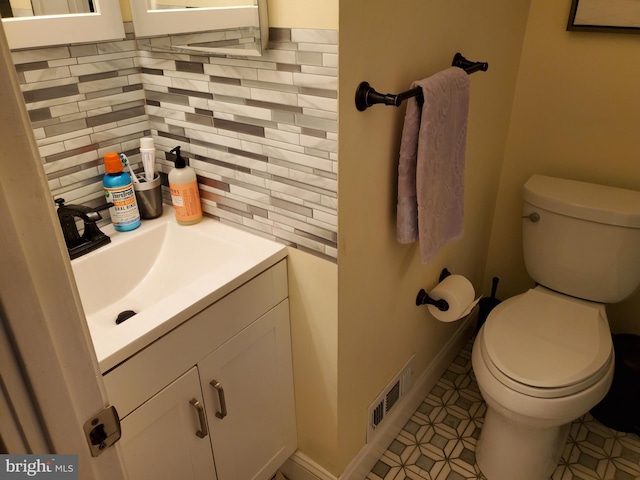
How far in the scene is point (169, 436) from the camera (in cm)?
112

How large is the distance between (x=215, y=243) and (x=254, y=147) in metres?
→ 0.28

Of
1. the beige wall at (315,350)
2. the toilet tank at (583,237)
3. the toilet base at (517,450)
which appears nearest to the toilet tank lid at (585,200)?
the toilet tank at (583,237)

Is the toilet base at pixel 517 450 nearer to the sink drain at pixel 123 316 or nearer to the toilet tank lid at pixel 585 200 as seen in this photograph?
the toilet tank lid at pixel 585 200

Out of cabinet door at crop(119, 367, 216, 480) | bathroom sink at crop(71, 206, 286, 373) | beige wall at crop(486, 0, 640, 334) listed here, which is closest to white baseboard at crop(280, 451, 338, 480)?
cabinet door at crop(119, 367, 216, 480)

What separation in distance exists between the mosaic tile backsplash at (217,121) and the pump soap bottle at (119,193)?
0.17 ft

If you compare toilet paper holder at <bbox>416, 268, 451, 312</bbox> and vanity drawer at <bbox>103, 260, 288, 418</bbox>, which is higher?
vanity drawer at <bbox>103, 260, 288, 418</bbox>

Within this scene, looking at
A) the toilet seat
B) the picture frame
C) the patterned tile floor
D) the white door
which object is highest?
the picture frame

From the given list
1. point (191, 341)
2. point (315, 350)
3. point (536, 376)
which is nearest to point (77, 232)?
point (191, 341)

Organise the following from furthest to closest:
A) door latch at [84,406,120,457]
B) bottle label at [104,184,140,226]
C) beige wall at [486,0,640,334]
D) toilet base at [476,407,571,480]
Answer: beige wall at [486,0,640,334], toilet base at [476,407,571,480], bottle label at [104,184,140,226], door latch at [84,406,120,457]

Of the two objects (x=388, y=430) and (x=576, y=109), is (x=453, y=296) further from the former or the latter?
(x=576, y=109)

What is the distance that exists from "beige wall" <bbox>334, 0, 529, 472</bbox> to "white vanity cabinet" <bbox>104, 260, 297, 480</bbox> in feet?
0.60

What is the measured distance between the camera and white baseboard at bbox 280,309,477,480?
5.17 ft

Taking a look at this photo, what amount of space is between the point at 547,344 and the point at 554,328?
0.09 meters

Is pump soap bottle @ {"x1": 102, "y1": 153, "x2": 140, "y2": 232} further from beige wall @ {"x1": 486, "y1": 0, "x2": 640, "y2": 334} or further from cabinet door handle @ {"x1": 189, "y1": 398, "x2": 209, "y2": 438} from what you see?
beige wall @ {"x1": 486, "y1": 0, "x2": 640, "y2": 334}
